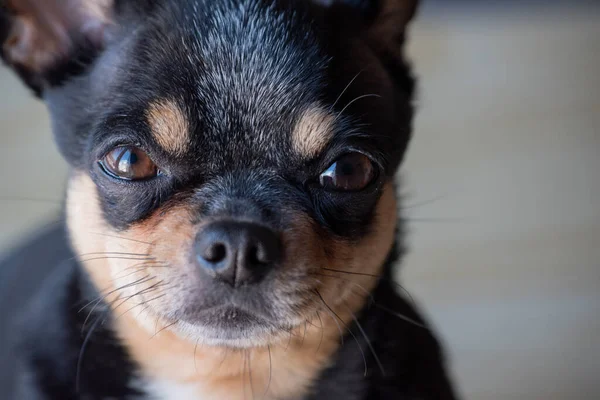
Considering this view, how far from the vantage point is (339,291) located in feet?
4.68

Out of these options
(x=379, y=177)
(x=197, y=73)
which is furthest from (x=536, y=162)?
(x=197, y=73)

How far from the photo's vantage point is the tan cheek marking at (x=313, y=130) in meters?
1.35

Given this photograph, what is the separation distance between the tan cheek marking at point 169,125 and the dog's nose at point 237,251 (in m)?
0.15

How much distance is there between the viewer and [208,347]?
4.76ft

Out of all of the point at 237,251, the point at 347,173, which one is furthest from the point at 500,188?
the point at 237,251

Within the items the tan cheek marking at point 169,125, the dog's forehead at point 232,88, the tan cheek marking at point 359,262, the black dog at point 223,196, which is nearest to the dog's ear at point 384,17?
the black dog at point 223,196

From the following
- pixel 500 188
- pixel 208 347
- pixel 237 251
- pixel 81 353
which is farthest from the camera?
pixel 500 188

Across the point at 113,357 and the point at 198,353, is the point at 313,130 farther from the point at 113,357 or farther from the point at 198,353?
the point at 113,357

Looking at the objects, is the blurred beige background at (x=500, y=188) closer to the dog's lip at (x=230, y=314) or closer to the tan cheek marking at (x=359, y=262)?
the tan cheek marking at (x=359, y=262)

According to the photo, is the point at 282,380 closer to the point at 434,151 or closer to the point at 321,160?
the point at 321,160

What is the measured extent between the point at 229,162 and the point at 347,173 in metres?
0.21

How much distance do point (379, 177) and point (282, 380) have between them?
1.44ft

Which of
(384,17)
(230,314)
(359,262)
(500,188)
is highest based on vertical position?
(384,17)

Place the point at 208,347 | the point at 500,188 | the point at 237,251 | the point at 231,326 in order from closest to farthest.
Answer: the point at 237,251 → the point at 231,326 → the point at 208,347 → the point at 500,188
